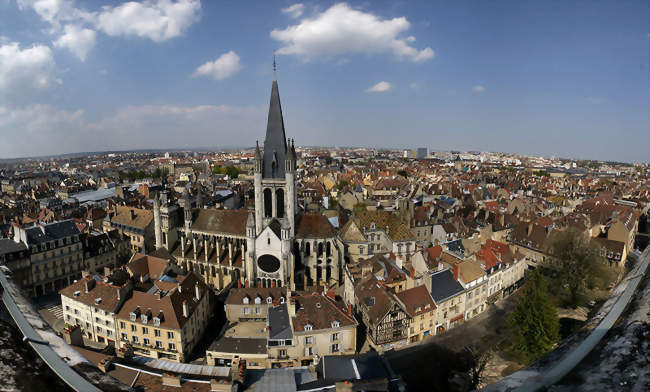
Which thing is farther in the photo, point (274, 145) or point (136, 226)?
point (136, 226)

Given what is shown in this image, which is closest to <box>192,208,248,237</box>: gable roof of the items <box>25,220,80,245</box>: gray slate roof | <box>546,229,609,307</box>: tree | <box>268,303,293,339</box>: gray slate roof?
<box>268,303,293,339</box>: gray slate roof

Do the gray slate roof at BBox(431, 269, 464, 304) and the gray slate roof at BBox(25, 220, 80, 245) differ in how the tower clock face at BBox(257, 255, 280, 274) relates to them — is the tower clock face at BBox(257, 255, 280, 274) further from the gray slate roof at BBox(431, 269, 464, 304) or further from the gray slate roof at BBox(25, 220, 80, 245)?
the gray slate roof at BBox(25, 220, 80, 245)

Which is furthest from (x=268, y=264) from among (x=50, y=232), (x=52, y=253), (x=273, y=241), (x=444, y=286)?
(x=50, y=232)

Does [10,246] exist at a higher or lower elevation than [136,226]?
higher

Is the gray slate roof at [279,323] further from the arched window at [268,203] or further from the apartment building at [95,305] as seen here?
the apartment building at [95,305]

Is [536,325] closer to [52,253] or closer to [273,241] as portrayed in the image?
[273,241]

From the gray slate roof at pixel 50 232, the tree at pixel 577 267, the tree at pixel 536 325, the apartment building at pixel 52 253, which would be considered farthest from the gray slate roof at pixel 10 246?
the tree at pixel 577 267

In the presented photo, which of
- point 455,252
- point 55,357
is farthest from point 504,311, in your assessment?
point 55,357
